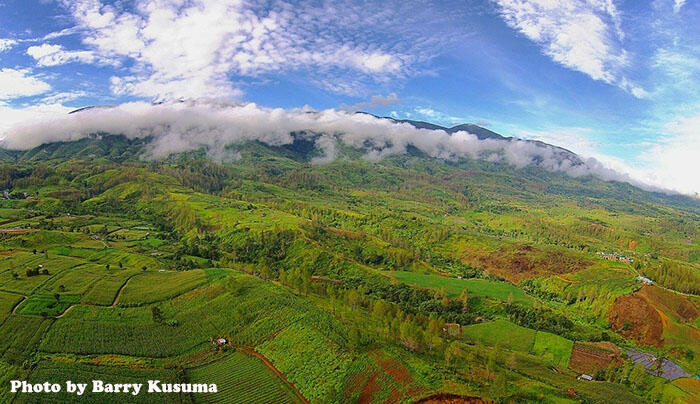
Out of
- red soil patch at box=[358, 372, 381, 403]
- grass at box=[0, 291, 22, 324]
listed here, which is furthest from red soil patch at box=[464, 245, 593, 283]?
grass at box=[0, 291, 22, 324]

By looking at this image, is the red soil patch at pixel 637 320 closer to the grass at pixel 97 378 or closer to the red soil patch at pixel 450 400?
the red soil patch at pixel 450 400

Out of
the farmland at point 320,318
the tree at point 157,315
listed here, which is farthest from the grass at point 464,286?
the tree at point 157,315

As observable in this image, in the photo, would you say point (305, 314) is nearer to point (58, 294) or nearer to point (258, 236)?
point (58, 294)

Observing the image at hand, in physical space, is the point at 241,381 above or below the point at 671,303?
above

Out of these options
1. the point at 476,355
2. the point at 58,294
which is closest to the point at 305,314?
the point at 476,355

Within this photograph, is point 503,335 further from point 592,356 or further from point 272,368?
point 272,368

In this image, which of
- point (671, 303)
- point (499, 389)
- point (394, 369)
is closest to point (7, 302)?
point (394, 369)
